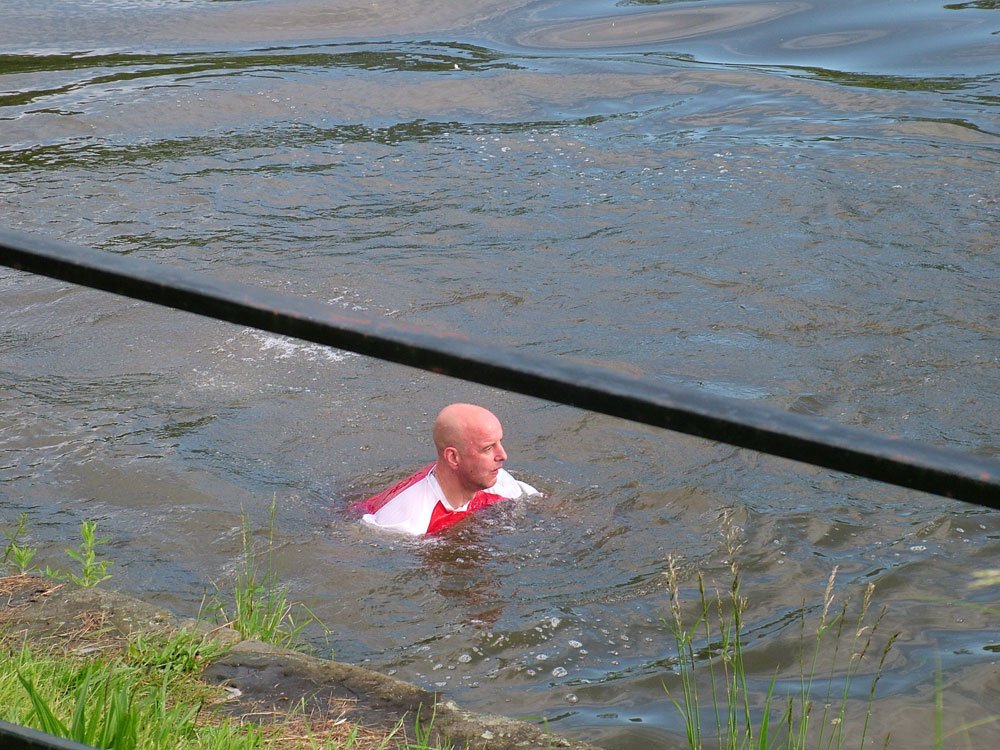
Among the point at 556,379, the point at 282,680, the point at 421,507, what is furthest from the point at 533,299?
the point at 556,379

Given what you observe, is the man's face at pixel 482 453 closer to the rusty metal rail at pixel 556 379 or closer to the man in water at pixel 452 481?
the man in water at pixel 452 481

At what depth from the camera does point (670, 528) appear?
6.01 metres

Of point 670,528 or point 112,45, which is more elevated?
point 112,45

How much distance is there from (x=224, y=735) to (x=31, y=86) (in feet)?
38.1

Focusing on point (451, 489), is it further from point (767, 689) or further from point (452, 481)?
point (767, 689)

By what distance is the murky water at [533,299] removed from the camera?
17.0 feet

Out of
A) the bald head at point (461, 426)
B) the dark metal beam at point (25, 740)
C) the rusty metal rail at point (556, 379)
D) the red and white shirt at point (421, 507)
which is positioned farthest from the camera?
the red and white shirt at point (421, 507)

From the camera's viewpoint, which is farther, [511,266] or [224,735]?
[511,266]

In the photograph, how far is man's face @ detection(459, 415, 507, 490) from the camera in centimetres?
582

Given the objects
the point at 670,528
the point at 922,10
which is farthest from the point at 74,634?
the point at 922,10

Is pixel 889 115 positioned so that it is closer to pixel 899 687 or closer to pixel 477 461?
pixel 477 461

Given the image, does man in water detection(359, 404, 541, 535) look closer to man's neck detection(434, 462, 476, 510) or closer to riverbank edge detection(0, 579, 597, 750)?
man's neck detection(434, 462, 476, 510)

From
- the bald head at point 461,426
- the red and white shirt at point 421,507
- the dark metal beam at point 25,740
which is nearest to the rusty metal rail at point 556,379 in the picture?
the dark metal beam at point 25,740

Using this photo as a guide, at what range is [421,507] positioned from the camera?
5.98 meters
